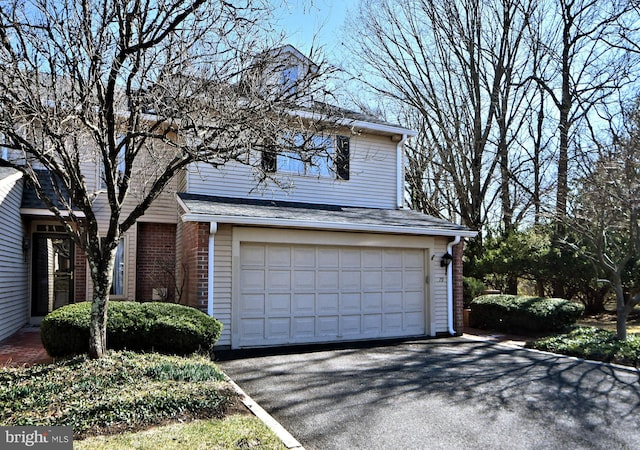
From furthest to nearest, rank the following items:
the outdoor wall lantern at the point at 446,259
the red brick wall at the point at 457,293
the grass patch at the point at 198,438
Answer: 1. the red brick wall at the point at 457,293
2. the outdoor wall lantern at the point at 446,259
3. the grass patch at the point at 198,438

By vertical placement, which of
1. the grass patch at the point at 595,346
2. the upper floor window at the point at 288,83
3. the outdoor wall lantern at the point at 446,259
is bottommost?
the grass patch at the point at 595,346

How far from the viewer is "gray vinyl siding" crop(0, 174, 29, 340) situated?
927 cm

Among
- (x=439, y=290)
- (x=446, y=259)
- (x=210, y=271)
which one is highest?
(x=446, y=259)

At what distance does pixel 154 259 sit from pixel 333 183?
16.9 feet

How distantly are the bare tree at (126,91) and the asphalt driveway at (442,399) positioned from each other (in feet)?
9.35

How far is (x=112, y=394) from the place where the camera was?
515 centimetres

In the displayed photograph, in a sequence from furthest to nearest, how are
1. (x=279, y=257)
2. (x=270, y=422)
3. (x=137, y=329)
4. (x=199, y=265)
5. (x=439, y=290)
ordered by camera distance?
(x=439, y=290)
(x=279, y=257)
(x=199, y=265)
(x=137, y=329)
(x=270, y=422)

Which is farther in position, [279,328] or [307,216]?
[307,216]

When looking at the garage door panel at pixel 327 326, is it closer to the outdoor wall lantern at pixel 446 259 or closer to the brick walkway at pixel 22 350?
the outdoor wall lantern at pixel 446 259

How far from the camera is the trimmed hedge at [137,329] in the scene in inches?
268

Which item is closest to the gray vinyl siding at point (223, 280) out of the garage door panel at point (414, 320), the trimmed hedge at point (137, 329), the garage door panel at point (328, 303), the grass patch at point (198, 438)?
the trimmed hedge at point (137, 329)

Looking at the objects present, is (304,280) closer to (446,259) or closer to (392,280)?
(392,280)

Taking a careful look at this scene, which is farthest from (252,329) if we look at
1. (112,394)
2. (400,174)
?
(400,174)

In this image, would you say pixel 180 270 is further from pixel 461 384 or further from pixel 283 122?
pixel 461 384
